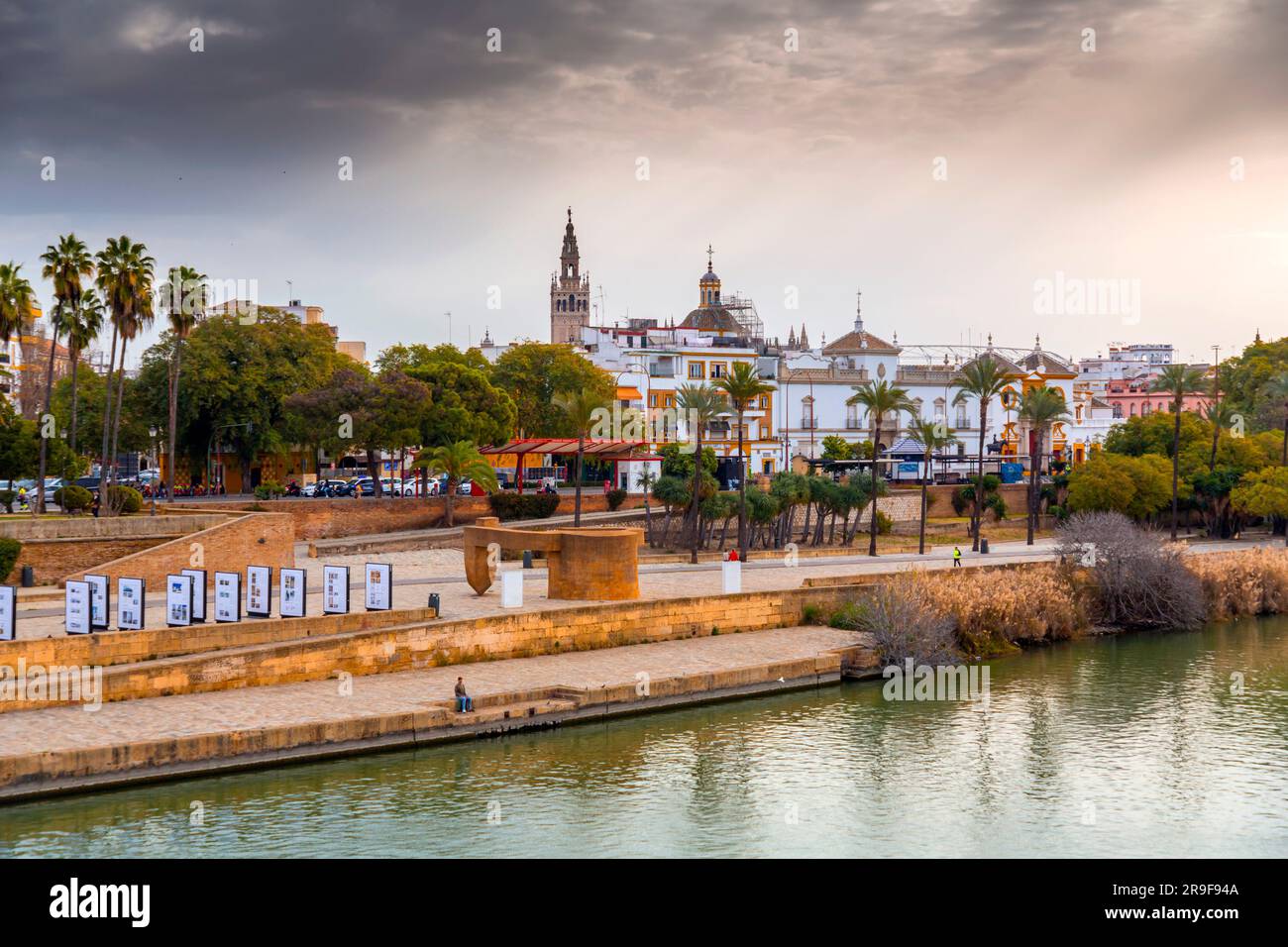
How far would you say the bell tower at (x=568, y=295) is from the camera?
6924 inches

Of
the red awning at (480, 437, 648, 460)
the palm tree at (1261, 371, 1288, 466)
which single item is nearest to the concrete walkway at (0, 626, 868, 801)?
the red awning at (480, 437, 648, 460)

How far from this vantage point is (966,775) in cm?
2595

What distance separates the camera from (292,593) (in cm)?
3083

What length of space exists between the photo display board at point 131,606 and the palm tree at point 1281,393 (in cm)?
5482

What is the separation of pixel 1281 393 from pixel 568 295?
11814cm

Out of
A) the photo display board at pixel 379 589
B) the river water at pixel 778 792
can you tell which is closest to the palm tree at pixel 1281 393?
the river water at pixel 778 792

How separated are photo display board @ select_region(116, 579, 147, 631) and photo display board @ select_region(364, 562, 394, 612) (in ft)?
17.4

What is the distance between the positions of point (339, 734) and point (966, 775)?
1176 cm

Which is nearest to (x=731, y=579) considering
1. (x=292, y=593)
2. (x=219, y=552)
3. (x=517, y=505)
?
(x=292, y=593)

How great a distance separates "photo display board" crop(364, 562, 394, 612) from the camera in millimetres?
32125

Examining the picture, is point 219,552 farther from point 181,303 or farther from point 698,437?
point 698,437

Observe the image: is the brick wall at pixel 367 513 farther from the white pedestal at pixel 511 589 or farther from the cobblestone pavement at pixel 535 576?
the white pedestal at pixel 511 589
